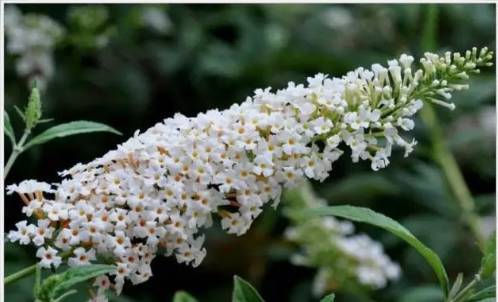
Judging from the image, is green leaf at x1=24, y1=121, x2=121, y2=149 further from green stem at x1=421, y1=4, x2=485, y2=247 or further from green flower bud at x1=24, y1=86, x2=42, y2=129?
green stem at x1=421, y1=4, x2=485, y2=247

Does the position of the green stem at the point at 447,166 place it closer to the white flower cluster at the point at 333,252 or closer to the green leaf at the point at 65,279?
the white flower cluster at the point at 333,252

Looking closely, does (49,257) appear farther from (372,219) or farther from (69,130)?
(372,219)

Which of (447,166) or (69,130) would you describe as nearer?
(69,130)

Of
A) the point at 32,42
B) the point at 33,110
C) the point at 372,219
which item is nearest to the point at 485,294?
the point at 372,219

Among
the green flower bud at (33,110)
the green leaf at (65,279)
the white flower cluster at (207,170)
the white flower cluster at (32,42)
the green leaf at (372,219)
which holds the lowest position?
the green leaf at (65,279)

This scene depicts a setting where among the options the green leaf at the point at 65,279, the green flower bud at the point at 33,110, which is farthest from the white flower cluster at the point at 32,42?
the green leaf at the point at 65,279

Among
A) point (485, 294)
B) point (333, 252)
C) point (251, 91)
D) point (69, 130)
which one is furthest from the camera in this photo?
point (251, 91)

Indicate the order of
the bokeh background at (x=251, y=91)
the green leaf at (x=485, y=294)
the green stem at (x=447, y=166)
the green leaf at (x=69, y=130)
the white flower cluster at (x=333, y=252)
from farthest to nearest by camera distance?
the bokeh background at (x=251, y=91), the green stem at (x=447, y=166), the white flower cluster at (x=333, y=252), the green leaf at (x=69, y=130), the green leaf at (x=485, y=294)
